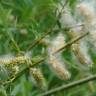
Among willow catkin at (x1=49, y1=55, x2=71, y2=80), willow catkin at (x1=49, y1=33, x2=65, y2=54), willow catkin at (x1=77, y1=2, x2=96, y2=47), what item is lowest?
willow catkin at (x1=49, y1=55, x2=71, y2=80)

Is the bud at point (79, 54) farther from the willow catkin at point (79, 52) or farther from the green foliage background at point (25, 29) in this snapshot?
the green foliage background at point (25, 29)

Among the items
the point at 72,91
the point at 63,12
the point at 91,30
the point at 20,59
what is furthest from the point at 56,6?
the point at 72,91

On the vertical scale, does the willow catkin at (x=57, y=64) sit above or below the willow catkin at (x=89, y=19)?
below

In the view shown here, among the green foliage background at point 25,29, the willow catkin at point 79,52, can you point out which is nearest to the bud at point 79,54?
the willow catkin at point 79,52

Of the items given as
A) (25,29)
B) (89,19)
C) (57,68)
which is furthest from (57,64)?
(25,29)

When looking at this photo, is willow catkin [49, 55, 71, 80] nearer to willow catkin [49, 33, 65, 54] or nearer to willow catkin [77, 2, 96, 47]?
willow catkin [49, 33, 65, 54]

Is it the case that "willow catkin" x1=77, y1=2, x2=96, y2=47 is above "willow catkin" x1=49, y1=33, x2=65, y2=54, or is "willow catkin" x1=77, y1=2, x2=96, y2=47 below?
above

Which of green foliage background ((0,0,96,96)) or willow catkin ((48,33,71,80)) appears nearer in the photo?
willow catkin ((48,33,71,80))

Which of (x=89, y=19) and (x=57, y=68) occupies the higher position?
(x=89, y=19)

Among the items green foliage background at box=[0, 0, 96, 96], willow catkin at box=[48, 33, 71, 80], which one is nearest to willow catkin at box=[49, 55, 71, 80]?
willow catkin at box=[48, 33, 71, 80]

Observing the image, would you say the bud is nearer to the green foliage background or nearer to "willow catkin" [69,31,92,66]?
"willow catkin" [69,31,92,66]

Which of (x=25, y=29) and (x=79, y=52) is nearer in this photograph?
(x=79, y=52)

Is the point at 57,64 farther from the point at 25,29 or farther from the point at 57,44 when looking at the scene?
the point at 25,29
